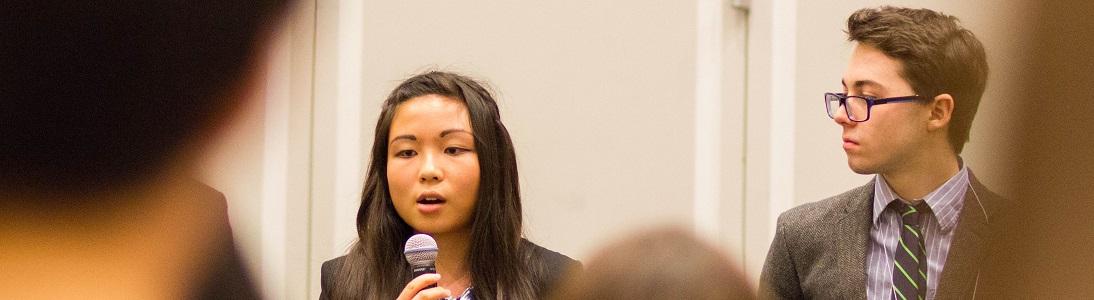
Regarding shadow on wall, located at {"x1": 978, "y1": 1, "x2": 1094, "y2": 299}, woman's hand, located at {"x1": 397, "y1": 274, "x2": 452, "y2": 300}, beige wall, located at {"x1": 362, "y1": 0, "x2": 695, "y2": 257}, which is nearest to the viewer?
shadow on wall, located at {"x1": 978, "y1": 1, "x2": 1094, "y2": 299}

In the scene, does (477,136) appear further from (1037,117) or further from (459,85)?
(1037,117)

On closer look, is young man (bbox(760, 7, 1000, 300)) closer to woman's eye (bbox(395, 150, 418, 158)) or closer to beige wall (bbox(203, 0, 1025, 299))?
woman's eye (bbox(395, 150, 418, 158))

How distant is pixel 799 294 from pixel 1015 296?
3.82ft

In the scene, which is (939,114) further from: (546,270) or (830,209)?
(546,270)

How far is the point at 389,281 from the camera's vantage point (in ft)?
4.36

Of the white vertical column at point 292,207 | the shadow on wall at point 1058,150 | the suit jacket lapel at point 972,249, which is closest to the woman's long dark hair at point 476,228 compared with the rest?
the white vertical column at point 292,207

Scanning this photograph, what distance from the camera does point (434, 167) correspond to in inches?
50.5

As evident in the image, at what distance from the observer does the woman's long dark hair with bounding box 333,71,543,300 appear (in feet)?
4.33

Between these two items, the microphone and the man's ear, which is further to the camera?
the microphone

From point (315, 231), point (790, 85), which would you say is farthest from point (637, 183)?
point (315, 231)

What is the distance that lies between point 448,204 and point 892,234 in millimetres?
534

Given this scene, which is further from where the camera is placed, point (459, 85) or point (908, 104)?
point (459, 85)

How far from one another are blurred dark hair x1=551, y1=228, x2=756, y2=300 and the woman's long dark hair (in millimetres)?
949

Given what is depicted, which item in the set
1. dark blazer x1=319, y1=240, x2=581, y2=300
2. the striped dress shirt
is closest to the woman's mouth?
dark blazer x1=319, y1=240, x2=581, y2=300
